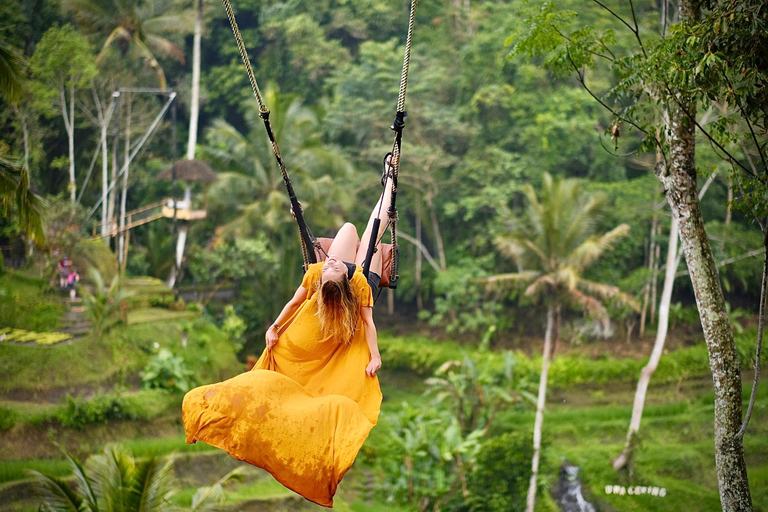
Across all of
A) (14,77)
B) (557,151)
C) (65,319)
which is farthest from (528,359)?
(14,77)

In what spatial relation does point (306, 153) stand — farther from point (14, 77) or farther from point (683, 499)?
point (683, 499)

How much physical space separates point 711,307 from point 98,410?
772 cm

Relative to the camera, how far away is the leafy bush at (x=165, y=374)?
32.8 feet

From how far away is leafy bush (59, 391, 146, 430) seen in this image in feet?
28.8

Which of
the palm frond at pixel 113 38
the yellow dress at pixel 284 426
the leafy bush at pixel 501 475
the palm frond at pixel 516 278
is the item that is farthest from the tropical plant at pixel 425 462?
the palm frond at pixel 113 38

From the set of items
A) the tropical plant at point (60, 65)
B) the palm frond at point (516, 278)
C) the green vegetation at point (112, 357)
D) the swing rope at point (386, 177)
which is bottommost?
the green vegetation at point (112, 357)

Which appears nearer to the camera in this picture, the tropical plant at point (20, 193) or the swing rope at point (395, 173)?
the swing rope at point (395, 173)

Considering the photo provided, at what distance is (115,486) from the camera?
4.88m

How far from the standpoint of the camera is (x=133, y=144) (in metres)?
15.4

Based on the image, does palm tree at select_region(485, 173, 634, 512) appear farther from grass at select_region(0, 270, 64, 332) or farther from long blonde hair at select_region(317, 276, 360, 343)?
long blonde hair at select_region(317, 276, 360, 343)

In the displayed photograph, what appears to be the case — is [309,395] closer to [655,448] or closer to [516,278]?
[516,278]

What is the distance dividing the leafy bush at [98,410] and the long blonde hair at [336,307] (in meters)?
6.96

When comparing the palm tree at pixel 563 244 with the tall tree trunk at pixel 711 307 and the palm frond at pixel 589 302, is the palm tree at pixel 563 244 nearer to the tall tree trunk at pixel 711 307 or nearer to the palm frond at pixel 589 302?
the palm frond at pixel 589 302

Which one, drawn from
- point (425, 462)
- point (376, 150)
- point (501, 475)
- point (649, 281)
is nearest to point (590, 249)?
point (649, 281)
